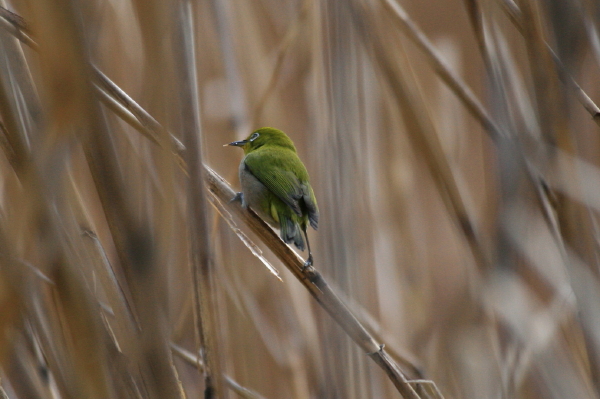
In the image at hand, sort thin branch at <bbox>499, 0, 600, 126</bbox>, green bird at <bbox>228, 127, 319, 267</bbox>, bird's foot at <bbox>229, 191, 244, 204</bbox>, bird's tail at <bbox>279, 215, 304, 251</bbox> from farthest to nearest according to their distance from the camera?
green bird at <bbox>228, 127, 319, 267</bbox> < bird's tail at <bbox>279, 215, 304, 251</bbox> < bird's foot at <bbox>229, 191, 244, 204</bbox> < thin branch at <bbox>499, 0, 600, 126</bbox>

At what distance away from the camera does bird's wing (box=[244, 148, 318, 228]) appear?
1744mm

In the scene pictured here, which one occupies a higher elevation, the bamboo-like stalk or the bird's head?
the bird's head

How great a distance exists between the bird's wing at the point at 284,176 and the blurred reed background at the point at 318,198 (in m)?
0.07

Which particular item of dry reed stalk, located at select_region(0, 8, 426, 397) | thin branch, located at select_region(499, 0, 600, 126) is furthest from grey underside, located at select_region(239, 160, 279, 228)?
thin branch, located at select_region(499, 0, 600, 126)

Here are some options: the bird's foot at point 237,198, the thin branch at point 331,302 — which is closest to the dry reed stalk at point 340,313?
the thin branch at point 331,302

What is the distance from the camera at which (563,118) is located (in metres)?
0.98

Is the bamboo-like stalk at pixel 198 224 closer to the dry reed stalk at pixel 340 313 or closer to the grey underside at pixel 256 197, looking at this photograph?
the dry reed stalk at pixel 340 313

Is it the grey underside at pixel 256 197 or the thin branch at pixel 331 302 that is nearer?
the thin branch at pixel 331 302

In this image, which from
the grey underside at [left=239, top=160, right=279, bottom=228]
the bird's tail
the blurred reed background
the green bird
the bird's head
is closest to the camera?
the blurred reed background

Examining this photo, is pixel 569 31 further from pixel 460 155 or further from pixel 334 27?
pixel 460 155

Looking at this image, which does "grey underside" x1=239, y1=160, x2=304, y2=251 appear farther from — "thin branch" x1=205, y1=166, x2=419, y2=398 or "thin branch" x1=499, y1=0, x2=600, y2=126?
"thin branch" x1=499, y1=0, x2=600, y2=126

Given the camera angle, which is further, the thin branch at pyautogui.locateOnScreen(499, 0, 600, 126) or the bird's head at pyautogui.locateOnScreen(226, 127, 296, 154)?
the bird's head at pyautogui.locateOnScreen(226, 127, 296, 154)

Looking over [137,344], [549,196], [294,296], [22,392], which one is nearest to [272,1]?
[294,296]

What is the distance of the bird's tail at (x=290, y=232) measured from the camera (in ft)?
5.33
